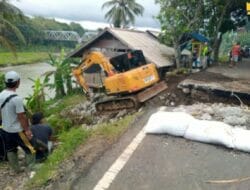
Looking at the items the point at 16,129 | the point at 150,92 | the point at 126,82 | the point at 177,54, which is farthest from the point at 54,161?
the point at 177,54

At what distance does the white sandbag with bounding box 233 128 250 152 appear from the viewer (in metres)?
5.68

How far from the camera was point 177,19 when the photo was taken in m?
16.9

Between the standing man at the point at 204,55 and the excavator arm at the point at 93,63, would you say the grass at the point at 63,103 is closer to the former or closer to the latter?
the excavator arm at the point at 93,63

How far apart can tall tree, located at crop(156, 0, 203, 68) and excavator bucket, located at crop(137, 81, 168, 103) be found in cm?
581

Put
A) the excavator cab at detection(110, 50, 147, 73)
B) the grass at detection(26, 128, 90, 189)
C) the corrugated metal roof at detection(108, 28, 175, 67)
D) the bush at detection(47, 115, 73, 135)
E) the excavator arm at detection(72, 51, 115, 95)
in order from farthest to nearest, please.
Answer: the corrugated metal roof at detection(108, 28, 175, 67) < the excavator cab at detection(110, 50, 147, 73) < the excavator arm at detection(72, 51, 115, 95) < the bush at detection(47, 115, 73, 135) < the grass at detection(26, 128, 90, 189)

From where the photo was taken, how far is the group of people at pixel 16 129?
230 inches

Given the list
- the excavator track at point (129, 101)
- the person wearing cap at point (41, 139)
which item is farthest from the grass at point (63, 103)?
the person wearing cap at point (41, 139)

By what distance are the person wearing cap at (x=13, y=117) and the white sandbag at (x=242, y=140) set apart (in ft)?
11.1

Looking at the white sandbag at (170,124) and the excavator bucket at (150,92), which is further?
the excavator bucket at (150,92)

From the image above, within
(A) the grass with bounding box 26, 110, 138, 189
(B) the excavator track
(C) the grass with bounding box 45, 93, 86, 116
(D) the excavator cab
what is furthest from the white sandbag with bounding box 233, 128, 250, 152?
(C) the grass with bounding box 45, 93, 86, 116

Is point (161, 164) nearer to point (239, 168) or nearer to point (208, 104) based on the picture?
point (239, 168)

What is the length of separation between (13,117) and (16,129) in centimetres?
21

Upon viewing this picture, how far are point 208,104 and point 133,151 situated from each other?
4.35 m

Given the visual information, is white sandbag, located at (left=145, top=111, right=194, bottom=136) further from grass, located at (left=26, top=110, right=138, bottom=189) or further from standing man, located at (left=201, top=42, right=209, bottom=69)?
standing man, located at (left=201, top=42, right=209, bottom=69)
